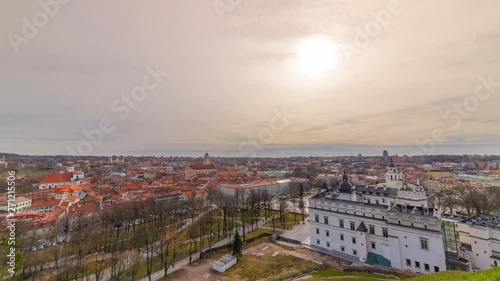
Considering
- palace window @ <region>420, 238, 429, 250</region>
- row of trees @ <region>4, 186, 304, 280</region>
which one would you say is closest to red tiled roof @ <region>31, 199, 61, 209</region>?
row of trees @ <region>4, 186, 304, 280</region>

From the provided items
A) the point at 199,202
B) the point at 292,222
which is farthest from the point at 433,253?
the point at 199,202

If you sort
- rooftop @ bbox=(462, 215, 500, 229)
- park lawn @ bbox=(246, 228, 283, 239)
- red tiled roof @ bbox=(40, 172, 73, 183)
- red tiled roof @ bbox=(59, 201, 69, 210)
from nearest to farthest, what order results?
rooftop @ bbox=(462, 215, 500, 229)
park lawn @ bbox=(246, 228, 283, 239)
red tiled roof @ bbox=(59, 201, 69, 210)
red tiled roof @ bbox=(40, 172, 73, 183)

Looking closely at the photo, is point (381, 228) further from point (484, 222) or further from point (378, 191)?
point (378, 191)

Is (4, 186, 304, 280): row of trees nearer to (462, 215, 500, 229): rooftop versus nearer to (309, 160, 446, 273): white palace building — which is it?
(309, 160, 446, 273): white palace building

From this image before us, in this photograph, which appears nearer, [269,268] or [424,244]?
[424,244]

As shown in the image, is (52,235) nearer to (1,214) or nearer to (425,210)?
(1,214)

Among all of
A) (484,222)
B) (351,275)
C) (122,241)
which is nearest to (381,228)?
(351,275)

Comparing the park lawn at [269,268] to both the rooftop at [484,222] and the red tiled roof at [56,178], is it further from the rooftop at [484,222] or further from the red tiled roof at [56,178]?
the red tiled roof at [56,178]
